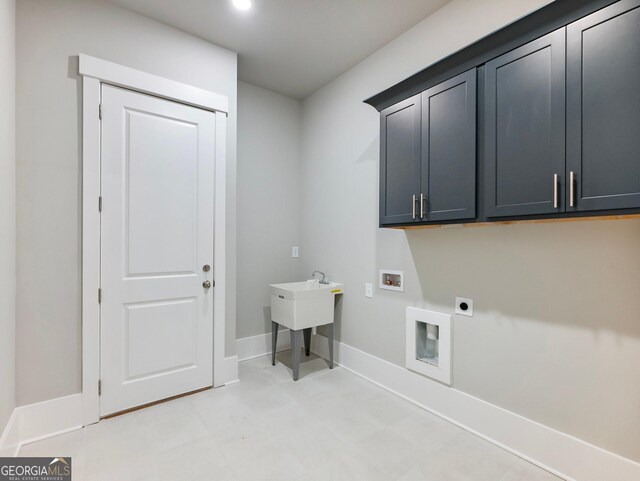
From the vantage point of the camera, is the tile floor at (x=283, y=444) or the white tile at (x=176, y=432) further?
the white tile at (x=176, y=432)

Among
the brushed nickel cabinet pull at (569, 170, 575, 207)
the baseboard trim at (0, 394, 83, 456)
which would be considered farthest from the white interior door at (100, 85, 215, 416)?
the brushed nickel cabinet pull at (569, 170, 575, 207)

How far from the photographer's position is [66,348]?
2.08m

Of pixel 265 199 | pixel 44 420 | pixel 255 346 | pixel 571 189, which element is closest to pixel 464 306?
pixel 571 189

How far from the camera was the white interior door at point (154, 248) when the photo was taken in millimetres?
2227

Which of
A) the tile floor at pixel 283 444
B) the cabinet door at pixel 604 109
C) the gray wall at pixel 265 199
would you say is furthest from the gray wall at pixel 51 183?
the cabinet door at pixel 604 109

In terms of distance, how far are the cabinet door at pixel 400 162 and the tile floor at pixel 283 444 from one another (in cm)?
143

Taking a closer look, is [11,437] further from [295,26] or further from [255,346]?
[295,26]

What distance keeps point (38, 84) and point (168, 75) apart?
0.83 metres

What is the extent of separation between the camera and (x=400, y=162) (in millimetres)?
2275

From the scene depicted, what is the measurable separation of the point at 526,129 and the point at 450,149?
0.42 meters

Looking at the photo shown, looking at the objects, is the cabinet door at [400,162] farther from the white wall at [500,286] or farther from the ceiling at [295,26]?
the ceiling at [295,26]

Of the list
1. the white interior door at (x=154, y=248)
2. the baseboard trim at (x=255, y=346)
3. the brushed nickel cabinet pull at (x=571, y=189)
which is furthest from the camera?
the baseboard trim at (x=255, y=346)

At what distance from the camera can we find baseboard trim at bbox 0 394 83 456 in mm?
1886

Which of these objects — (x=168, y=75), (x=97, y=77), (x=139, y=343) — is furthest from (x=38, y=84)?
(x=139, y=343)
